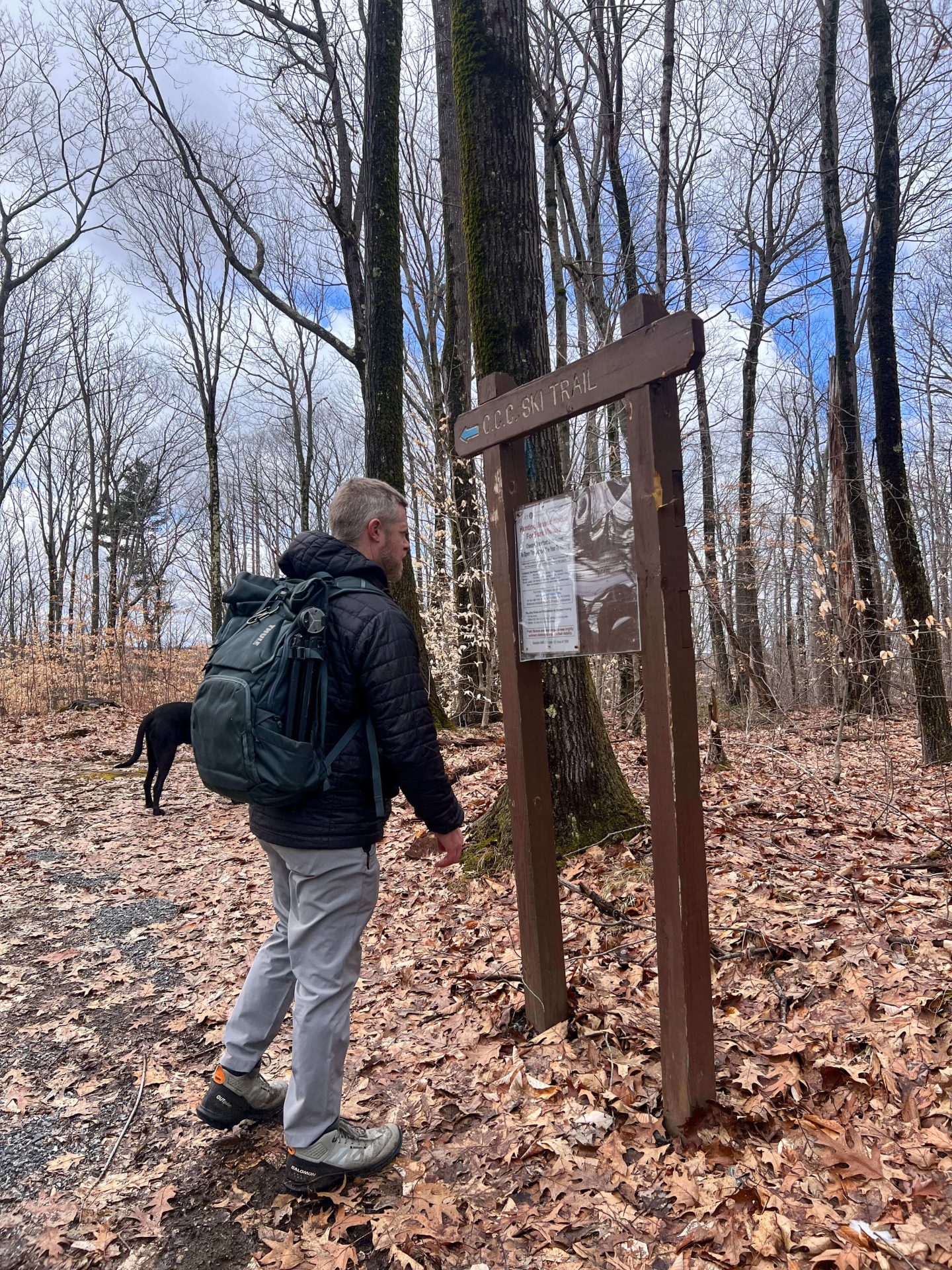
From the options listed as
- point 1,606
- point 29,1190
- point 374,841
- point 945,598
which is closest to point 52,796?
point 29,1190

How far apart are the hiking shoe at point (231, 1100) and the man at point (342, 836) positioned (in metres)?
0.38

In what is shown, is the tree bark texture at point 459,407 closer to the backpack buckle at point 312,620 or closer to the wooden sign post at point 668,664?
the wooden sign post at point 668,664

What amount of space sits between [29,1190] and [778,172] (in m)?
20.7

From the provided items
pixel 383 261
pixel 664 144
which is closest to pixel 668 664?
pixel 383 261

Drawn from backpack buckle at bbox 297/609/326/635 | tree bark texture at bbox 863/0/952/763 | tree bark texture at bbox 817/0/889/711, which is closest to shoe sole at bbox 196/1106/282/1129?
backpack buckle at bbox 297/609/326/635

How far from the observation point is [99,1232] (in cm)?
240

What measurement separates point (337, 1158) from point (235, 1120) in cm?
58

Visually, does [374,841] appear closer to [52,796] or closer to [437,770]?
[437,770]

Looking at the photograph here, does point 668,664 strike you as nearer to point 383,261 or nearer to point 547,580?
point 547,580

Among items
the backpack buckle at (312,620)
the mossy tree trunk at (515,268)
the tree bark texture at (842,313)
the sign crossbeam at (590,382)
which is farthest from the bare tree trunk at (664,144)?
the backpack buckle at (312,620)

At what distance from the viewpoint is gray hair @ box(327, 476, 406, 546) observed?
2.59 m

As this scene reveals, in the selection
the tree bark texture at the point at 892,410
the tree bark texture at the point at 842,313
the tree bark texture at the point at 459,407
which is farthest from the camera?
the tree bark texture at the point at 842,313

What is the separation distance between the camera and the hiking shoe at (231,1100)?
2.73 metres

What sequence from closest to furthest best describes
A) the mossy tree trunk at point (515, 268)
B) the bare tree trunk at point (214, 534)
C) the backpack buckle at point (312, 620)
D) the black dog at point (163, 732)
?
the backpack buckle at point (312, 620), the black dog at point (163, 732), the mossy tree trunk at point (515, 268), the bare tree trunk at point (214, 534)
